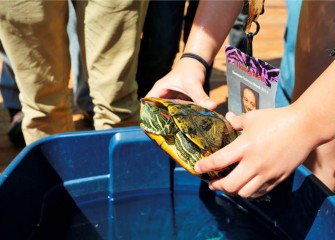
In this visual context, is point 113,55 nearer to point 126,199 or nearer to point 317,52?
point 126,199

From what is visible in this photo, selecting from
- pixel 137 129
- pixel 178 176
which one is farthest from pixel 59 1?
pixel 178 176

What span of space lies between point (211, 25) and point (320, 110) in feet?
1.17

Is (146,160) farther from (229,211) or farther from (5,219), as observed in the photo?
(5,219)

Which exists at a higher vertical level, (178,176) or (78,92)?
(178,176)

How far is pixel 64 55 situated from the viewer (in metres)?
1.21

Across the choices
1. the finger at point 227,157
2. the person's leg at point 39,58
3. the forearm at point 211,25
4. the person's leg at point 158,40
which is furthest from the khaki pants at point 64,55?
the finger at point 227,157

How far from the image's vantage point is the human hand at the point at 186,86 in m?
0.86

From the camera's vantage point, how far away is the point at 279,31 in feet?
8.93

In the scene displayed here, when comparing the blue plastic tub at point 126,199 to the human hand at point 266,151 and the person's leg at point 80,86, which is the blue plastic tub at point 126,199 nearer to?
the human hand at point 266,151

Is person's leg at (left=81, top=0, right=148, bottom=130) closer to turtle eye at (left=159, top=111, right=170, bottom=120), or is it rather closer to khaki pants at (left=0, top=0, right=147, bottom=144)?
khaki pants at (left=0, top=0, right=147, bottom=144)

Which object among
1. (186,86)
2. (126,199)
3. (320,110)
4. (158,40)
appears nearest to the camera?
(320,110)

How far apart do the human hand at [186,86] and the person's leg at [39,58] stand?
0.38 meters

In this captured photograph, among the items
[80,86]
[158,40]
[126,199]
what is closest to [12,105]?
[80,86]

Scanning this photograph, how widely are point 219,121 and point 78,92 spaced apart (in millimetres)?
830
